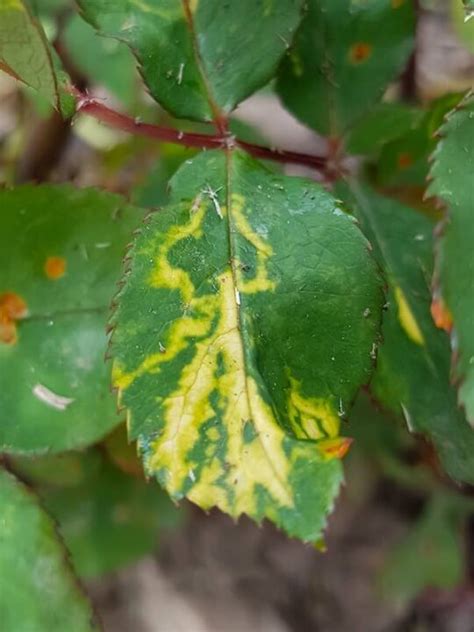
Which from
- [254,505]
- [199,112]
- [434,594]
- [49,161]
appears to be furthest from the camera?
[434,594]

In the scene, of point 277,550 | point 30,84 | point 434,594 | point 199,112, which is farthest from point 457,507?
point 30,84

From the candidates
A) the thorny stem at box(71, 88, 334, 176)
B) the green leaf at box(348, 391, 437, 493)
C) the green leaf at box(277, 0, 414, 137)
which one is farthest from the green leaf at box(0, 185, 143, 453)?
the green leaf at box(348, 391, 437, 493)

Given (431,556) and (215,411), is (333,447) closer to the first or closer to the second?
(215,411)

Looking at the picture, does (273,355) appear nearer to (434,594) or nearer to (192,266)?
(192,266)

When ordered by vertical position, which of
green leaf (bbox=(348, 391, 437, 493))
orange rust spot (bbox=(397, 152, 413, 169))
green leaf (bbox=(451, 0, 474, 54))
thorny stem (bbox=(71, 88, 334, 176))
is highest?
green leaf (bbox=(451, 0, 474, 54))

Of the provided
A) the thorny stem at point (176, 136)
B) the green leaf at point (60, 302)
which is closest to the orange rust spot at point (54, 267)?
the green leaf at point (60, 302)

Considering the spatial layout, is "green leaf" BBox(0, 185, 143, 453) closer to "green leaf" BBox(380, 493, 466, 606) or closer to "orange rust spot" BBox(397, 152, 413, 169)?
"orange rust spot" BBox(397, 152, 413, 169)

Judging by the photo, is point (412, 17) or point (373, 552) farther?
point (373, 552)
